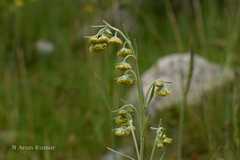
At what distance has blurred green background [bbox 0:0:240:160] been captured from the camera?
3.26m

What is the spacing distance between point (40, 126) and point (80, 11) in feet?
9.32

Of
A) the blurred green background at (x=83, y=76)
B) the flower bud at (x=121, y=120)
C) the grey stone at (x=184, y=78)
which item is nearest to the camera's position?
the flower bud at (x=121, y=120)

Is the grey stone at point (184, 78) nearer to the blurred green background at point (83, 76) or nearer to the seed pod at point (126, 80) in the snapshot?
the blurred green background at point (83, 76)

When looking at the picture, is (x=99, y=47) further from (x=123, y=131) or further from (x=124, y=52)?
(x=123, y=131)

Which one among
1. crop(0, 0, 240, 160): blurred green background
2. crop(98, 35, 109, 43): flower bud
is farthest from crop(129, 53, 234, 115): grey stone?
crop(98, 35, 109, 43): flower bud

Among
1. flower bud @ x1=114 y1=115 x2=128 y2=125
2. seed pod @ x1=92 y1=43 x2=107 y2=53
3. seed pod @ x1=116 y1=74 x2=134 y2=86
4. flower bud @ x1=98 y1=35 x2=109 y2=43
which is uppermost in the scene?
flower bud @ x1=98 y1=35 x2=109 y2=43

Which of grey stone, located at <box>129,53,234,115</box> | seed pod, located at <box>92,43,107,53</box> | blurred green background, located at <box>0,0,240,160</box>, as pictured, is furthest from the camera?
grey stone, located at <box>129,53,234,115</box>

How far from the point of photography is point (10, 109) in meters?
4.07

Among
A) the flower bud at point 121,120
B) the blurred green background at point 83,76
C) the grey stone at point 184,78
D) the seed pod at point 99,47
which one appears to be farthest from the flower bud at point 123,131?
the grey stone at point 184,78

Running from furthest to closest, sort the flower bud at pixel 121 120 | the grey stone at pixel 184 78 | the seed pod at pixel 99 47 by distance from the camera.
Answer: the grey stone at pixel 184 78 < the flower bud at pixel 121 120 < the seed pod at pixel 99 47

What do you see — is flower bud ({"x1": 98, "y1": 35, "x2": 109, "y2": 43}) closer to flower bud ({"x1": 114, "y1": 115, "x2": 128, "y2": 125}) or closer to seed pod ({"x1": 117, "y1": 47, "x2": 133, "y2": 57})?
seed pod ({"x1": 117, "y1": 47, "x2": 133, "y2": 57})

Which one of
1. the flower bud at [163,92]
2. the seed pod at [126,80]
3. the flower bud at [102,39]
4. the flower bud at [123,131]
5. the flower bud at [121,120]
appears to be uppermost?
the flower bud at [102,39]

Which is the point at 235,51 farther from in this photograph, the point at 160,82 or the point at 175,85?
the point at 160,82

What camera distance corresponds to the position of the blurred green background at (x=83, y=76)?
10.7ft
